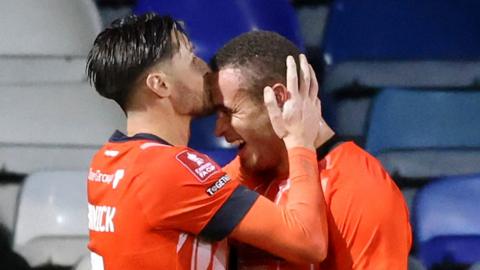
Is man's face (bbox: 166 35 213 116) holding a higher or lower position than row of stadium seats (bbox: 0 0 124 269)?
higher

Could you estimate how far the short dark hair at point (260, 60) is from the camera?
1.46 m

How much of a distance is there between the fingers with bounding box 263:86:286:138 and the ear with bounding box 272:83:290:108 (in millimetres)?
15

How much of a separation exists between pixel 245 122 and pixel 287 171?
0.10 metres

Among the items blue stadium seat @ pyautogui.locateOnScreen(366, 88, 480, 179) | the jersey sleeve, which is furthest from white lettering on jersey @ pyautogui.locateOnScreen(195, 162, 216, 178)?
blue stadium seat @ pyautogui.locateOnScreen(366, 88, 480, 179)

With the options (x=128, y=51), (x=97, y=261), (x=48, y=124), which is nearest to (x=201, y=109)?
(x=128, y=51)

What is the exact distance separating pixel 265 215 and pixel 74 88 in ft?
4.58

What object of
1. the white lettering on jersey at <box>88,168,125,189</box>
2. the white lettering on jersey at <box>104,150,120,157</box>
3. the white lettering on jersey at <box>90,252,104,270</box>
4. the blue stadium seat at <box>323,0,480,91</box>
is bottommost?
the blue stadium seat at <box>323,0,480,91</box>

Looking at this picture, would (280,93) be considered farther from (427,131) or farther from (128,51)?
(427,131)

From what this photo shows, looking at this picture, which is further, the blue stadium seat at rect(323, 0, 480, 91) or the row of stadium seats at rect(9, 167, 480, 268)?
the blue stadium seat at rect(323, 0, 480, 91)

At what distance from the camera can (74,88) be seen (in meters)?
2.67

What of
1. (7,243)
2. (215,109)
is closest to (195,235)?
(215,109)

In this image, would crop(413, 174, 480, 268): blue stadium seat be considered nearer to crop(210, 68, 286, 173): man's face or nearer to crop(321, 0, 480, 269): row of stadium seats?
crop(321, 0, 480, 269): row of stadium seats

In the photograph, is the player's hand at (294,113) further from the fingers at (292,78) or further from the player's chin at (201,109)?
the player's chin at (201,109)

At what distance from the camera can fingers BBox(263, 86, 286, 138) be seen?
1422 mm
